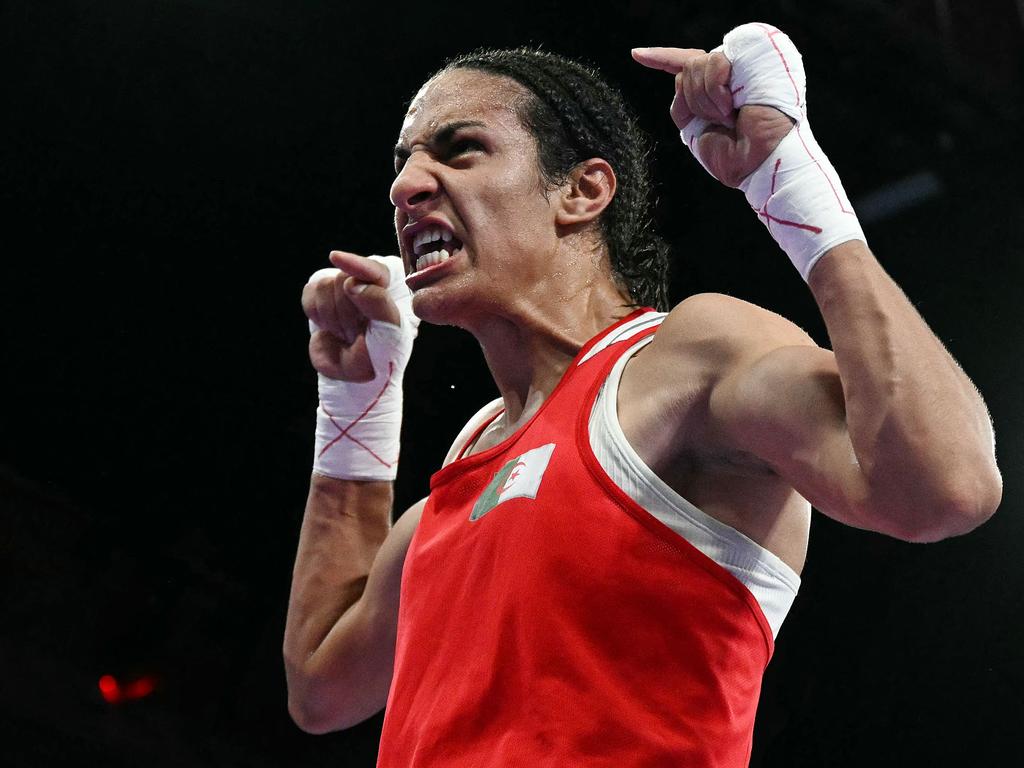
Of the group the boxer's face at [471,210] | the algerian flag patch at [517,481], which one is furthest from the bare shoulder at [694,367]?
the boxer's face at [471,210]

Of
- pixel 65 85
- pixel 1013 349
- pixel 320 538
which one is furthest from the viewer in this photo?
pixel 65 85

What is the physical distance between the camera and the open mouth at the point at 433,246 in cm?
141

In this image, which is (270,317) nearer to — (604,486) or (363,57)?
(363,57)

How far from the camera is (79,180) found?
2816 millimetres

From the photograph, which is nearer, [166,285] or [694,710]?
[694,710]

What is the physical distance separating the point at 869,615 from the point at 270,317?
1720 millimetres

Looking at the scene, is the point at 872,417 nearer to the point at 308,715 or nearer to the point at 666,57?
the point at 666,57

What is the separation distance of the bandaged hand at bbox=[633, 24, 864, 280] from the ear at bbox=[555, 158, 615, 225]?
39cm

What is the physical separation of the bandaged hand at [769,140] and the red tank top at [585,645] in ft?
0.97

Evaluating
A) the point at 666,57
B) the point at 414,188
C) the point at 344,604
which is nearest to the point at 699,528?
the point at 666,57

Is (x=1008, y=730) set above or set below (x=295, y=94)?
below

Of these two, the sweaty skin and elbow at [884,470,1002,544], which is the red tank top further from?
elbow at [884,470,1002,544]

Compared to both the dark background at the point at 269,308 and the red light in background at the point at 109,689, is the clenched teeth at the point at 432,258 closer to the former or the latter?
the dark background at the point at 269,308

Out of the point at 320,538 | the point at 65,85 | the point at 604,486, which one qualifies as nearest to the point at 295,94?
the point at 65,85
